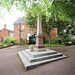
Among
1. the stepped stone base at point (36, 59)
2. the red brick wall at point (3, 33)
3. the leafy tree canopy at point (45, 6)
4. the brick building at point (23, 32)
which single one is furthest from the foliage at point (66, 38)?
the red brick wall at point (3, 33)

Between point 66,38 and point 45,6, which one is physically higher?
point 45,6

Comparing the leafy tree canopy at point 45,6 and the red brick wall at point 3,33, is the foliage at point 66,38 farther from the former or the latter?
the red brick wall at point 3,33

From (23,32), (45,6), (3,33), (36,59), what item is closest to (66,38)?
(23,32)

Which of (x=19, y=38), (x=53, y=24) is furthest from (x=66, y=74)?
(x=19, y=38)

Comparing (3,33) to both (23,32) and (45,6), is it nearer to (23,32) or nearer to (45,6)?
(23,32)

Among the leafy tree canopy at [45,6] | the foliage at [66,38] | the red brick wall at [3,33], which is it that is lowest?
the foliage at [66,38]

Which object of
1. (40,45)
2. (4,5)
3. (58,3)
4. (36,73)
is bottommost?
(36,73)

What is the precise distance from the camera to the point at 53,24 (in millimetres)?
15156

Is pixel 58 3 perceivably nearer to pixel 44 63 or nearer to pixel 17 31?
pixel 44 63

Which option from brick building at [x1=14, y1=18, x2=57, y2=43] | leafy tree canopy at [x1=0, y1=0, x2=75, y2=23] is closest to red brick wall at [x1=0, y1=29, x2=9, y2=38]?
brick building at [x1=14, y1=18, x2=57, y2=43]

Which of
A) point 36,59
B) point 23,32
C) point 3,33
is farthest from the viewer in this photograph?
point 3,33

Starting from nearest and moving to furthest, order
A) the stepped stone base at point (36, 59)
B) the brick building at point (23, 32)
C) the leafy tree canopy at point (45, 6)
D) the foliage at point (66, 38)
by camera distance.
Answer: the leafy tree canopy at point (45, 6) < the stepped stone base at point (36, 59) < the foliage at point (66, 38) < the brick building at point (23, 32)

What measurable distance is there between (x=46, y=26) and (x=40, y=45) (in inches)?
392

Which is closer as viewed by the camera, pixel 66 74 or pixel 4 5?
pixel 4 5
